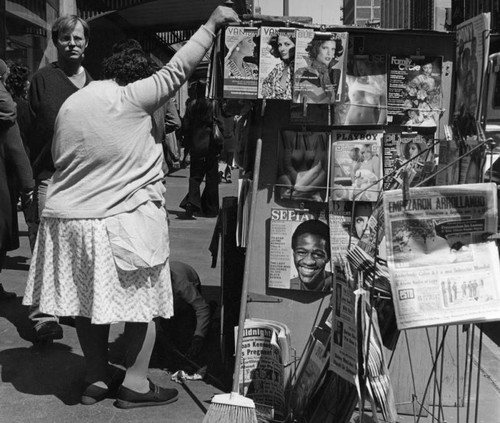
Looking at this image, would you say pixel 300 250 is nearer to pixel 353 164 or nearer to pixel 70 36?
pixel 353 164

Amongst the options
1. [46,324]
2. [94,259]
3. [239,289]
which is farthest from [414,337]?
[46,324]

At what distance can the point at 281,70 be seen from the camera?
4.10 meters

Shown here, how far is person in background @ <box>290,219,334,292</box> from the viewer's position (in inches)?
171

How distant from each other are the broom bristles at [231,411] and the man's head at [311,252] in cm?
85

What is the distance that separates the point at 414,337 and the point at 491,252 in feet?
4.80

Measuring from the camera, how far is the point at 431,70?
169 inches

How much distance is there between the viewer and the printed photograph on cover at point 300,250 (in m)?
4.34

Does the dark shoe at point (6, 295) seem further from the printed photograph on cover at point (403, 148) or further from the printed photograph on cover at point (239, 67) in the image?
the printed photograph on cover at point (403, 148)

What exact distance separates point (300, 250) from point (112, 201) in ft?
3.18

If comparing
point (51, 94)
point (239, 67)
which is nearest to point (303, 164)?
point (239, 67)

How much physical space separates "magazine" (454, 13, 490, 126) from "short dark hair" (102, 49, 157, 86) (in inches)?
61.6

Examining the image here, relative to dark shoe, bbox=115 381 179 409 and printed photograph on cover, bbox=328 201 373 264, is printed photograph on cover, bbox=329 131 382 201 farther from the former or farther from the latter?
dark shoe, bbox=115 381 179 409

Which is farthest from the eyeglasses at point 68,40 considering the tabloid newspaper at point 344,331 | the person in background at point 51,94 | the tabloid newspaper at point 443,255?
the tabloid newspaper at point 443,255

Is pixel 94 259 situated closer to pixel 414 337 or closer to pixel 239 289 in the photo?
pixel 239 289
